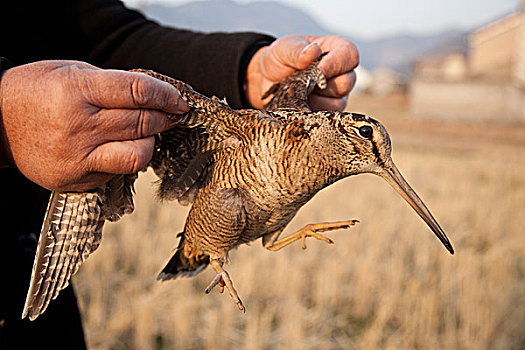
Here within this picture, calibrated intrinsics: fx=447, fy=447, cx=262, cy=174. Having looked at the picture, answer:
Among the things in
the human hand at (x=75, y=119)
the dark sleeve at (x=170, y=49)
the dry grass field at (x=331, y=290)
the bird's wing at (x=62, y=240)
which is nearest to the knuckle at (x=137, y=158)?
the human hand at (x=75, y=119)

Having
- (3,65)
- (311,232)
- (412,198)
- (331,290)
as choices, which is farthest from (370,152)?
(331,290)

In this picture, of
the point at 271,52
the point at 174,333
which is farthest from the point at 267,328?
the point at 271,52

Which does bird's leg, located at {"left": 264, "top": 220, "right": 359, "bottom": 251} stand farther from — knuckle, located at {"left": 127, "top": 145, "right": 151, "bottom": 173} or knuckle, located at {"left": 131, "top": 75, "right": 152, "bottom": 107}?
knuckle, located at {"left": 131, "top": 75, "right": 152, "bottom": 107}

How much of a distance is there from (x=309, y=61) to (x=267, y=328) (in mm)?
3166

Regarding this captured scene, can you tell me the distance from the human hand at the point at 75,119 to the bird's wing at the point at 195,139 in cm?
22

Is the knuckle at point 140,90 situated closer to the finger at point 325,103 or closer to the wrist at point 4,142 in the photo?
the wrist at point 4,142

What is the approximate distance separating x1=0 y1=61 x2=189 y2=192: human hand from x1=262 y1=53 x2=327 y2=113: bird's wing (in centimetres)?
80

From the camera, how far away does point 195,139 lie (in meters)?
1.94

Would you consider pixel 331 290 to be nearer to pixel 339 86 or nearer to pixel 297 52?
pixel 339 86

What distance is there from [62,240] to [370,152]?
1.28 meters

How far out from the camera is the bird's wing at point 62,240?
170 centimetres

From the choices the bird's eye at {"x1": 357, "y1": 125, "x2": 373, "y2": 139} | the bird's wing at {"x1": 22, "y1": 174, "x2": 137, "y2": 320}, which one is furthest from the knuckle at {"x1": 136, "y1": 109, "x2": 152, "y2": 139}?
the bird's eye at {"x1": 357, "y1": 125, "x2": 373, "y2": 139}

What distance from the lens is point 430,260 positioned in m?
6.13

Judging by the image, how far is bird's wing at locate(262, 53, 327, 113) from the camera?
7.28 feet
